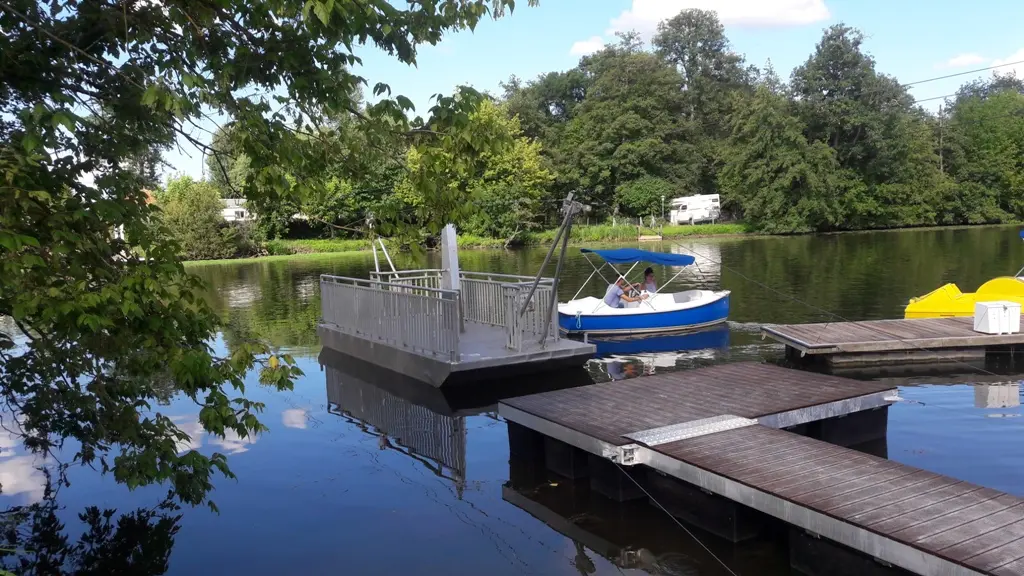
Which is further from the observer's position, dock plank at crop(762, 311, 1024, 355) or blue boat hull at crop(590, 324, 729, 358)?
blue boat hull at crop(590, 324, 729, 358)

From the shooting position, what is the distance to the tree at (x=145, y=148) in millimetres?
4617

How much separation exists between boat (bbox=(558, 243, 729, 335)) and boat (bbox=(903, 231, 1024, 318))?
14.8 ft

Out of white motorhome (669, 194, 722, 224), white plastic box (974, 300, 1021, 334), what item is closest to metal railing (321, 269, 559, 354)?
white plastic box (974, 300, 1021, 334)

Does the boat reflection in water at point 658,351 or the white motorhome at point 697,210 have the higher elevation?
the white motorhome at point 697,210

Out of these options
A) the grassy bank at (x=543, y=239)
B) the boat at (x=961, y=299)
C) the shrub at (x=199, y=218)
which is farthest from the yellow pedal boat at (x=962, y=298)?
the shrub at (x=199, y=218)

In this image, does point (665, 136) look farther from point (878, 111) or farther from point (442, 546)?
point (442, 546)

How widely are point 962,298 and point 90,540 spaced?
18.3 m

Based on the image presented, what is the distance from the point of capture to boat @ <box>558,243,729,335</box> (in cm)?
1980

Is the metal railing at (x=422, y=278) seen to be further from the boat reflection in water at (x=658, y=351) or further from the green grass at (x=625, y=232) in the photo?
the green grass at (x=625, y=232)

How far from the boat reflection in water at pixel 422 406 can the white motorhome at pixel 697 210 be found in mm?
57470

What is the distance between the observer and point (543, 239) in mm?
67875

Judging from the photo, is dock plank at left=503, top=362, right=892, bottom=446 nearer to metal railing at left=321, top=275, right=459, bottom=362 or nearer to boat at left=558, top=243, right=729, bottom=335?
metal railing at left=321, top=275, right=459, bottom=362


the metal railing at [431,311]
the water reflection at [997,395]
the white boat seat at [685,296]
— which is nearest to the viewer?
the water reflection at [997,395]

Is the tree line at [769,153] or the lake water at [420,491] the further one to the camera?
the tree line at [769,153]
